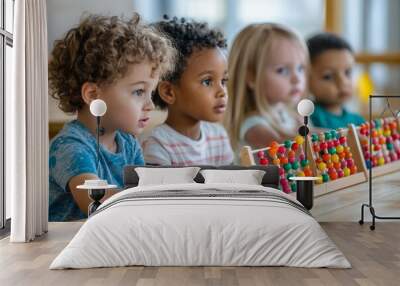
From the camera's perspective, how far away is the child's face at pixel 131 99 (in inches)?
265

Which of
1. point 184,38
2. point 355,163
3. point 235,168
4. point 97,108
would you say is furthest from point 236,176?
point 355,163

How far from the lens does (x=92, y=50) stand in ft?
22.1

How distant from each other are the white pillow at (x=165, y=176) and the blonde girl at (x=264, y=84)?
743 mm

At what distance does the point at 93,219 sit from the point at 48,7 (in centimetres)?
313

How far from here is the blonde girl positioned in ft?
22.3

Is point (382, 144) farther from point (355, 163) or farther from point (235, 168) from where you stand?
point (235, 168)

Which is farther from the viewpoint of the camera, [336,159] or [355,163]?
[355,163]

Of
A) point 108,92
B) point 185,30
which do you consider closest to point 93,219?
point 108,92

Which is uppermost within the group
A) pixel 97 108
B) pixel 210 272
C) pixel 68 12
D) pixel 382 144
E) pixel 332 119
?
pixel 68 12

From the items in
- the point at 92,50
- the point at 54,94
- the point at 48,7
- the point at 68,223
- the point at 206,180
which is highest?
the point at 48,7

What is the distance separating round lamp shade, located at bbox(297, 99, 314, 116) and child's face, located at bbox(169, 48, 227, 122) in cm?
73

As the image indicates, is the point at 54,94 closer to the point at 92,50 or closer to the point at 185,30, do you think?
the point at 92,50

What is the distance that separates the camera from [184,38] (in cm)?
678

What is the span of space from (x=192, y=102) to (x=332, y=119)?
1436mm
